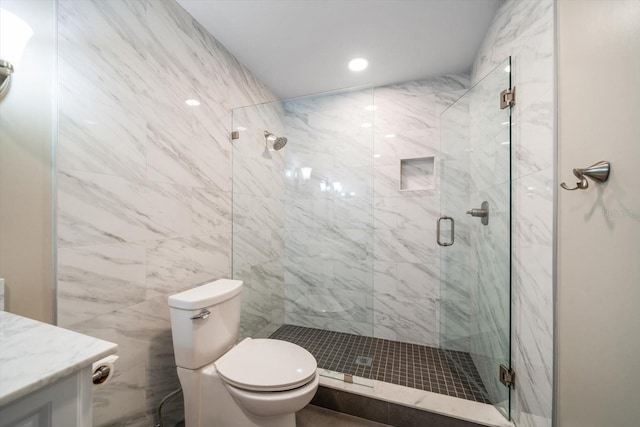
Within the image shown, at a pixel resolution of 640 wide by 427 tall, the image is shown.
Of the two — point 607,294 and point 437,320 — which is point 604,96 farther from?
point 437,320

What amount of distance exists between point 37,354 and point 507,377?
1884 millimetres

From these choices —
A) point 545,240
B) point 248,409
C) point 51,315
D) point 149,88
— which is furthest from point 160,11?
point 545,240

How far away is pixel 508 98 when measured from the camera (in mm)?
1304

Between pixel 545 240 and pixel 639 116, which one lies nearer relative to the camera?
pixel 639 116

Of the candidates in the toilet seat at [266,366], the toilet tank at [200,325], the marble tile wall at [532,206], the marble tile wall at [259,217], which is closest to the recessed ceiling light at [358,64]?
the marble tile wall at [259,217]

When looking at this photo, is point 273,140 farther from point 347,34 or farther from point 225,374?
point 225,374

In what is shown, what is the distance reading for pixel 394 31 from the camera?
1.69 meters

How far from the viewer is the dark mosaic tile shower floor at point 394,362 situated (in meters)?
1.60

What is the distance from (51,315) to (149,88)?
1131 mm

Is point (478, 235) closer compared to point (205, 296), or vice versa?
point (205, 296)

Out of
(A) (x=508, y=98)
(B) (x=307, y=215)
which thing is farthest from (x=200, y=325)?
(A) (x=508, y=98)

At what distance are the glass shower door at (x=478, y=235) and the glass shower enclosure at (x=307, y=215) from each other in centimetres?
71

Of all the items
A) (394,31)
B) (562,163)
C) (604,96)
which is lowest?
(562,163)

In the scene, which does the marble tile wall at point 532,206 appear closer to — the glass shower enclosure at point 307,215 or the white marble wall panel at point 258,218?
the glass shower enclosure at point 307,215
